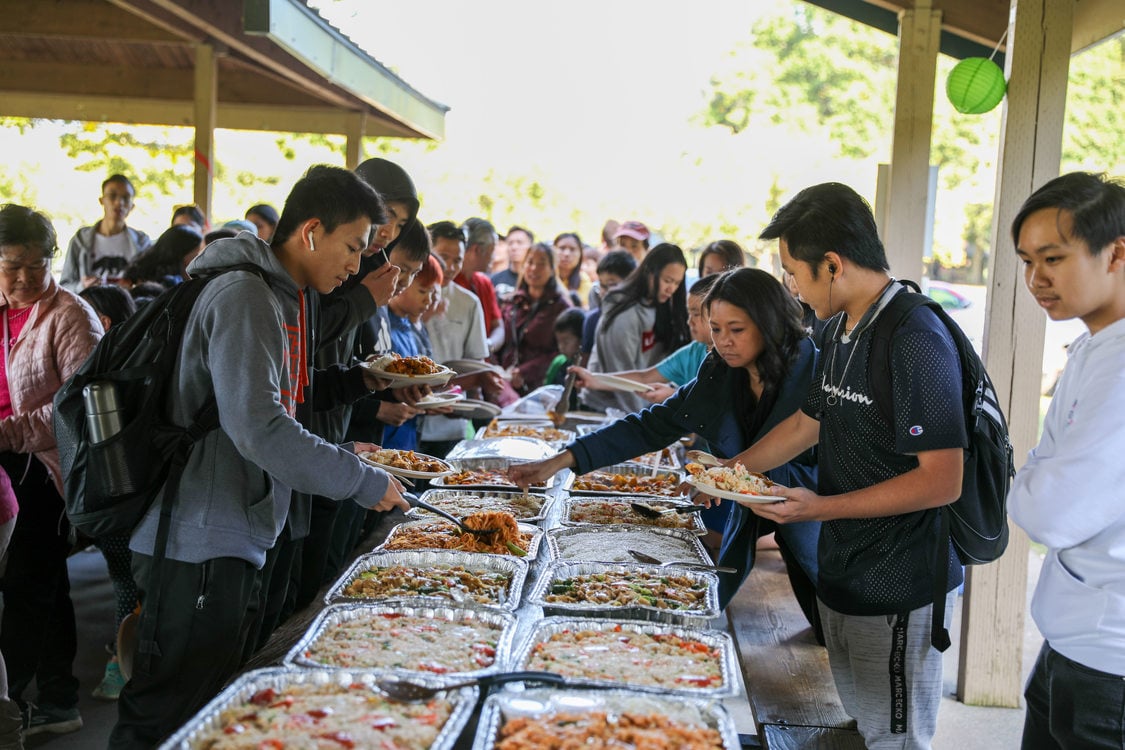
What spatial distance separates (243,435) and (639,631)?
88 centimetres

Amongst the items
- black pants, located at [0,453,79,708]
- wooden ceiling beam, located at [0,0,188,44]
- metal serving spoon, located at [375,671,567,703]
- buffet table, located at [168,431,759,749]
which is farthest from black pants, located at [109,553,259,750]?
wooden ceiling beam, located at [0,0,188,44]

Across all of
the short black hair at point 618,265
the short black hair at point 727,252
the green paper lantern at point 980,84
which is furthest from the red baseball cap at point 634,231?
the green paper lantern at point 980,84

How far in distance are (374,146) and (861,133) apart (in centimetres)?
1031

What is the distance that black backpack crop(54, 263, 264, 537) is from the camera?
199cm

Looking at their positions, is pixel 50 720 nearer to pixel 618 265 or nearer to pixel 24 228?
pixel 24 228

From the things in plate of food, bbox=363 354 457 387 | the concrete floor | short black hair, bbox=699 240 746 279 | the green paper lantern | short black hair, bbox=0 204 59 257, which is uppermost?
the green paper lantern

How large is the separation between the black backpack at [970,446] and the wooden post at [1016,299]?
1.65 m

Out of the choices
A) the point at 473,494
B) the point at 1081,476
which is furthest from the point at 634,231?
the point at 1081,476

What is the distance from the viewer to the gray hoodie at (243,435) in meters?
1.95

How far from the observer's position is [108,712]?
356 centimetres

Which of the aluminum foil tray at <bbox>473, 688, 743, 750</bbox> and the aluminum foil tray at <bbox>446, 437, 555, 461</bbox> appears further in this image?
the aluminum foil tray at <bbox>446, 437, 555, 461</bbox>

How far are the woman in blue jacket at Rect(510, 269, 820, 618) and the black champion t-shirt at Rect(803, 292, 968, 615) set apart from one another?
0.66m

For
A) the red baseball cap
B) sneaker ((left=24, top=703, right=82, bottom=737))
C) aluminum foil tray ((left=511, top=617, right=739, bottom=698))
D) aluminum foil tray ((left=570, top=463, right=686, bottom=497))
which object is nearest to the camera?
aluminum foil tray ((left=511, top=617, right=739, bottom=698))

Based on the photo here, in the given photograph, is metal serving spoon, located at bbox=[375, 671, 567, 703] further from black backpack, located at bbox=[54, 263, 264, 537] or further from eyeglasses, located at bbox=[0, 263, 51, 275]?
eyeglasses, located at bbox=[0, 263, 51, 275]
